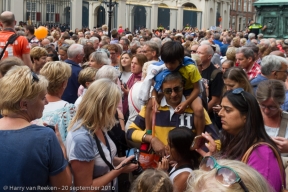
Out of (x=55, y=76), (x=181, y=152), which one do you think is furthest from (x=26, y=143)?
(x=55, y=76)

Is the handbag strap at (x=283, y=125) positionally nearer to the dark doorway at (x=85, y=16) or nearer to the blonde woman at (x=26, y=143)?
the blonde woman at (x=26, y=143)

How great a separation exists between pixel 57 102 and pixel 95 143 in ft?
3.80

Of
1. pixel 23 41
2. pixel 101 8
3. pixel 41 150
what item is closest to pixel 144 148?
pixel 41 150

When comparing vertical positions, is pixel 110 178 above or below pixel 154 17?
below

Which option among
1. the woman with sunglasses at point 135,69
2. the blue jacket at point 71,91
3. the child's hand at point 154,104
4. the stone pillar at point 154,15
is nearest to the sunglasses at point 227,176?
the child's hand at point 154,104

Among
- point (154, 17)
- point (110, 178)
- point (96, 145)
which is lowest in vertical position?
point (110, 178)

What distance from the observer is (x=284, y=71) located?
6.35 meters

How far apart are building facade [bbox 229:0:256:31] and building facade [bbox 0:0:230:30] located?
121 ft

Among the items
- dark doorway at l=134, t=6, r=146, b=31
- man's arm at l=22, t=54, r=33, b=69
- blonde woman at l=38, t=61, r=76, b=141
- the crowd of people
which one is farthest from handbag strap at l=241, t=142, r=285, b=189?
dark doorway at l=134, t=6, r=146, b=31

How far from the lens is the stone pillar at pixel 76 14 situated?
30328 mm

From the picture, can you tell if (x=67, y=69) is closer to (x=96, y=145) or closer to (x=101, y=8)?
(x=96, y=145)

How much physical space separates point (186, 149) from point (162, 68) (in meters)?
1.24

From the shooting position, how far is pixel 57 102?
4.75 meters

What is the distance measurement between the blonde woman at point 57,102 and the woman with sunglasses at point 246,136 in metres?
1.55
